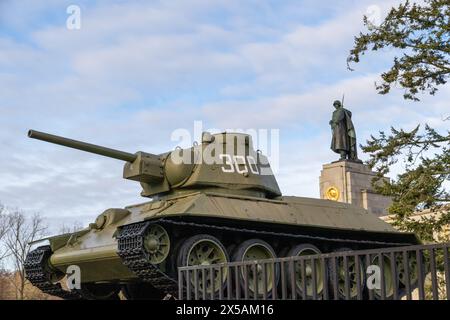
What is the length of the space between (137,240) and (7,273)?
36842 mm

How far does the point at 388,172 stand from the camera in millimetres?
17688

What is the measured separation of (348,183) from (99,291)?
11494 millimetres

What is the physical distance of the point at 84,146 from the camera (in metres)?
16.2

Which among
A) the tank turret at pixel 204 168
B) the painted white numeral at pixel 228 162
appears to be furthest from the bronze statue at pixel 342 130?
the painted white numeral at pixel 228 162

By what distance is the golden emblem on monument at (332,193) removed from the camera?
89.0 feet

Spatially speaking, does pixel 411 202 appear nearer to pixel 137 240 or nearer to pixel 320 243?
pixel 320 243

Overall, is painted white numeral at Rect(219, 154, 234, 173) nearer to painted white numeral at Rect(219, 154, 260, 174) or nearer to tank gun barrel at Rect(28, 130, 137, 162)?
painted white numeral at Rect(219, 154, 260, 174)

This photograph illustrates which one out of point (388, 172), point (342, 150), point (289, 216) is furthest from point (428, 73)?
point (342, 150)

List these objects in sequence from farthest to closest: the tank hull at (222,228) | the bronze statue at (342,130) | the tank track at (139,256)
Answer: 1. the bronze statue at (342,130)
2. the tank hull at (222,228)
3. the tank track at (139,256)

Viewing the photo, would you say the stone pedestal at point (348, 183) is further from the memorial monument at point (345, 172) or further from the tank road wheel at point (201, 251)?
the tank road wheel at point (201, 251)

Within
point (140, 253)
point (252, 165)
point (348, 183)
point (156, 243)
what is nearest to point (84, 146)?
point (156, 243)

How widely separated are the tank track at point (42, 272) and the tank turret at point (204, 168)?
2.56 m

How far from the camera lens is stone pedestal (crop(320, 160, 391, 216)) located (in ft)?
88.2
